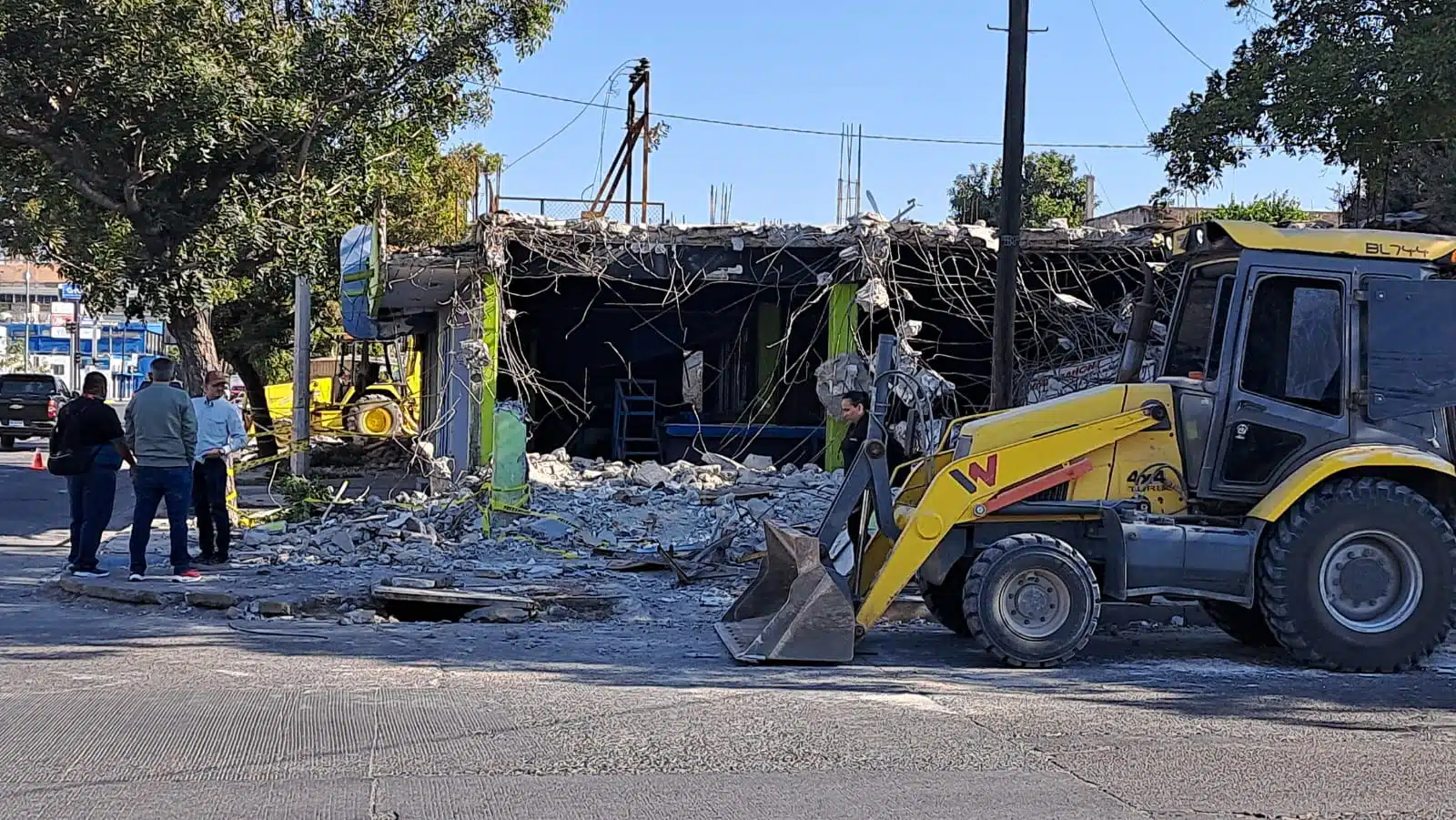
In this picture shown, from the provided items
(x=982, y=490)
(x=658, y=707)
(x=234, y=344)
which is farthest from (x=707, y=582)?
(x=234, y=344)

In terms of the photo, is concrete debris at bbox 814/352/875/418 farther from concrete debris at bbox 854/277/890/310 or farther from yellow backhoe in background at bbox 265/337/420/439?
yellow backhoe in background at bbox 265/337/420/439

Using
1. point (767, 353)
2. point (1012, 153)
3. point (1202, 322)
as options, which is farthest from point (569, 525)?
point (1202, 322)

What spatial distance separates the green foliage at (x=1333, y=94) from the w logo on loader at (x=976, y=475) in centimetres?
729

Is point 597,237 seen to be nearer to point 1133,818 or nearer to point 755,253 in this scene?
point 755,253

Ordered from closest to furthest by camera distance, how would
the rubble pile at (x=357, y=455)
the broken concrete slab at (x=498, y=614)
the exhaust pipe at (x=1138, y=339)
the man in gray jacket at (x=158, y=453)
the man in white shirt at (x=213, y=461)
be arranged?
1. the exhaust pipe at (x=1138, y=339)
2. the broken concrete slab at (x=498, y=614)
3. the man in gray jacket at (x=158, y=453)
4. the man in white shirt at (x=213, y=461)
5. the rubble pile at (x=357, y=455)

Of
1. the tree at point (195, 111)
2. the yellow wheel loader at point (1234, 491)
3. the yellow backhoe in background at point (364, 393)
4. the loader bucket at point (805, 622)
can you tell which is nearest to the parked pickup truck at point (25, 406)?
the yellow backhoe in background at point (364, 393)

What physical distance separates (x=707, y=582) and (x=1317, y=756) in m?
6.79

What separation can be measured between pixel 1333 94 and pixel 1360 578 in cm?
712

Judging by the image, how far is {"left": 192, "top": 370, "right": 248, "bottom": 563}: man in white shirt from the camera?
1304 centimetres

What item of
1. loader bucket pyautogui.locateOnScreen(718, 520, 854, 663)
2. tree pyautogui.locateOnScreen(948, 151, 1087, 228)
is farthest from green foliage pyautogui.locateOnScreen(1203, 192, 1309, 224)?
loader bucket pyautogui.locateOnScreen(718, 520, 854, 663)

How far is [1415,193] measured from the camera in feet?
61.5

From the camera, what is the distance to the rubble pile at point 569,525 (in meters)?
13.6

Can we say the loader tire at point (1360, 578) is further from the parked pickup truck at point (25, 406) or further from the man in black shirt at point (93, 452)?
the parked pickup truck at point (25, 406)

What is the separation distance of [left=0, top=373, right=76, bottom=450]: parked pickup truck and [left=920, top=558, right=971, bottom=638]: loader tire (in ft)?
97.3
